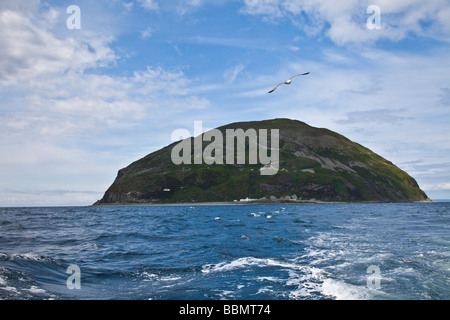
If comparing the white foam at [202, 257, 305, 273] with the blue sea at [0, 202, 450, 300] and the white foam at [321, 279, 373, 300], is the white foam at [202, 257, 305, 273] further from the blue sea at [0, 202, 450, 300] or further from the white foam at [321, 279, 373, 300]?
the white foam at [321, 279, 373, 300]

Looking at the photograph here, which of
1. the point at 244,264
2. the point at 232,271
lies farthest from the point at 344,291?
the point at 244,264

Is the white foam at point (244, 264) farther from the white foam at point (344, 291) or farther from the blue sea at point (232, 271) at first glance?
the white foam at point (344, 291)

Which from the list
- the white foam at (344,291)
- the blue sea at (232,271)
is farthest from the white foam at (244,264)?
the white foam at (344,291)

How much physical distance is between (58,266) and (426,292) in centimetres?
2557

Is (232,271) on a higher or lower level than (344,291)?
lower

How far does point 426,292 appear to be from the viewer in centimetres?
1930

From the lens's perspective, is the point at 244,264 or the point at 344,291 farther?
the point at 244,264

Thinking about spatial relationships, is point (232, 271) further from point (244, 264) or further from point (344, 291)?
point (344, 291)

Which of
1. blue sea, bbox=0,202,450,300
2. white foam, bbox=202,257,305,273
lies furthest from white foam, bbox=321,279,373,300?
white foam, bbox=202,257,305,273
